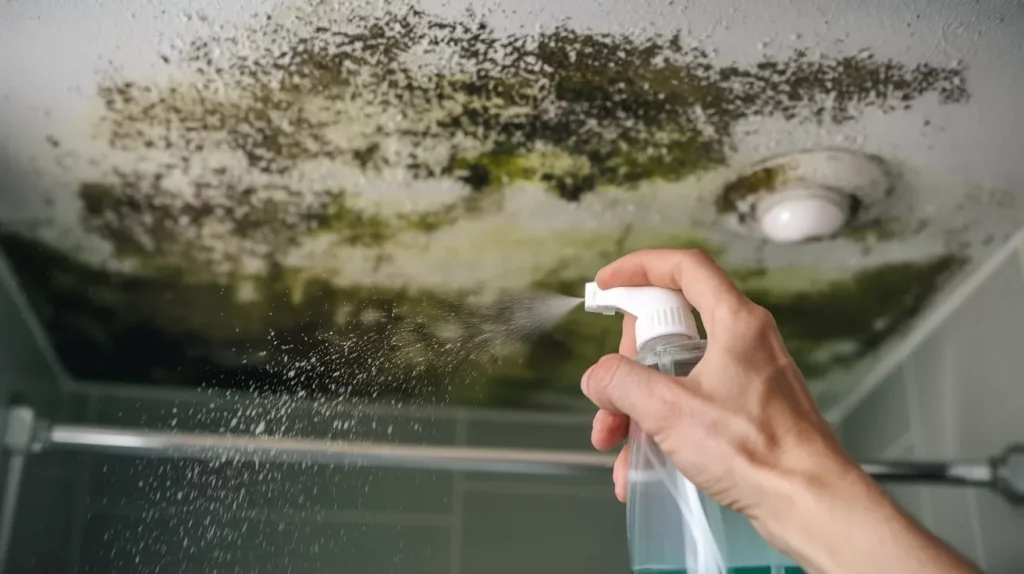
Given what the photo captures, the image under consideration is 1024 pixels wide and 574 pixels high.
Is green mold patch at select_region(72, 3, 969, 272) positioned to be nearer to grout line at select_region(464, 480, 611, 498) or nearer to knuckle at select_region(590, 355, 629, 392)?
knuckle at select_region(590, 355, 629, 392)

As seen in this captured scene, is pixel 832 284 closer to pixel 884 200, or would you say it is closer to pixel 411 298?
pixel 884 200

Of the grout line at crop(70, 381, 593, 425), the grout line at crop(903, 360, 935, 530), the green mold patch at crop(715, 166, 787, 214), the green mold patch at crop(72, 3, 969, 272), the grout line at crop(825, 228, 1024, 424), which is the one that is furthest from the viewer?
the grout line at crop(70, 381, 593, 425)

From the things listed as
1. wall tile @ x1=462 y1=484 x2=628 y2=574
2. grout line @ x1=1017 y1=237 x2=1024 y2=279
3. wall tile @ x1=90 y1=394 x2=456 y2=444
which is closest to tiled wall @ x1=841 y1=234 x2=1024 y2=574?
grout line @ x1=1017 y1=237 x2=1024 y2=279

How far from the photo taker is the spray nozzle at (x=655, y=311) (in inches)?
21.4

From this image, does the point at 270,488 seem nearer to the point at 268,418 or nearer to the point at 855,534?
the point at 268,418

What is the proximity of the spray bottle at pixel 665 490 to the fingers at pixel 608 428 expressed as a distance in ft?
0.11

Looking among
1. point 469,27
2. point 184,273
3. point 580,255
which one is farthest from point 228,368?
point 469,27

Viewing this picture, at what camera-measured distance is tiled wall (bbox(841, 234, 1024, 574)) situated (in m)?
0.86

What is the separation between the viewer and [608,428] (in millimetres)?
610

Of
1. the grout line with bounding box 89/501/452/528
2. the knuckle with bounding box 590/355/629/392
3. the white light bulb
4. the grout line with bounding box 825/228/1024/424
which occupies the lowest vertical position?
the grout line with bounding box 89/501/452/528

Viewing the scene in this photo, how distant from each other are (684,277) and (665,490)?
13 centimetres

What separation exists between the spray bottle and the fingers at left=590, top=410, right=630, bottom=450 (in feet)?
0.11

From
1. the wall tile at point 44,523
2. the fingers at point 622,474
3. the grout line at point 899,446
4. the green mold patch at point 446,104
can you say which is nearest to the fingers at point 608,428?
the fingers at point 622,474

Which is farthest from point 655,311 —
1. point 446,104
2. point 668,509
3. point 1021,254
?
point 1021,254
